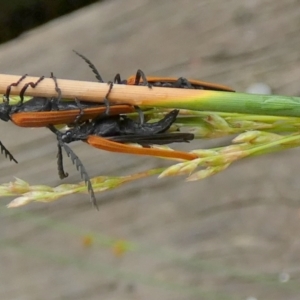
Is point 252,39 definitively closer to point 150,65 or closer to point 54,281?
point 150,65

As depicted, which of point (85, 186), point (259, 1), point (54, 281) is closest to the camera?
point (85, 186)

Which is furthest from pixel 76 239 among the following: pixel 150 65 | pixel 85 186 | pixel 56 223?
pixel 85 186

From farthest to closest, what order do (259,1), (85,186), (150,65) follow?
(150,65)
(259,1)
(85,186)

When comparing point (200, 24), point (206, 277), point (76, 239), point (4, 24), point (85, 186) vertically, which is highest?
point (4, 24)

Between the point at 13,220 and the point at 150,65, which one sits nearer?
the point at 150,65

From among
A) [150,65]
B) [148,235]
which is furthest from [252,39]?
[148,235]

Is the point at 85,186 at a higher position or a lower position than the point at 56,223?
higher
